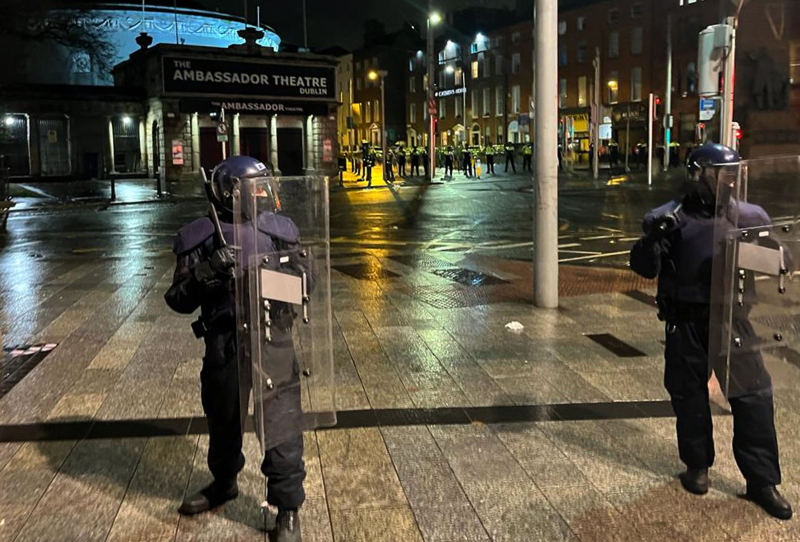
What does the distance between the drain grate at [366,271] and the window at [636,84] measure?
54770 millimetres

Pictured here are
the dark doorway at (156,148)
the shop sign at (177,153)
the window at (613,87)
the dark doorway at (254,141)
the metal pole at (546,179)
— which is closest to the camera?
A: the metal pole at (546,179)

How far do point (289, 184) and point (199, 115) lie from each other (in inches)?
1497

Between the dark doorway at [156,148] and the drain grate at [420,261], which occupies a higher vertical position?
the dark doorway at [156,148]

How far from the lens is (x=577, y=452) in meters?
4.35

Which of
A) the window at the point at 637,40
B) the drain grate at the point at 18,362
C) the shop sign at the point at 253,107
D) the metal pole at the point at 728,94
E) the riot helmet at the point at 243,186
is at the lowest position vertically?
the drain grate at the point at 18,362

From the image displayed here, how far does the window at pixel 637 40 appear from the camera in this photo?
2368 inches

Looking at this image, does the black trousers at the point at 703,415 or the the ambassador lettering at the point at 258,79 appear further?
the the ambassador lettering at the point at 258,79

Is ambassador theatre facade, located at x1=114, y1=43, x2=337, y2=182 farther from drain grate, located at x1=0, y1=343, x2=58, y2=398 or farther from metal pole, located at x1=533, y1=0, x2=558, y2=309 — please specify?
drain grate, located at x1=0, y1=343, x2=58, y2=398

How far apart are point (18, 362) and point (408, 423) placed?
3.68 meters

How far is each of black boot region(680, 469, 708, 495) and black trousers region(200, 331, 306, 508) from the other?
197cm

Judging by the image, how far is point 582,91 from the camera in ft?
216

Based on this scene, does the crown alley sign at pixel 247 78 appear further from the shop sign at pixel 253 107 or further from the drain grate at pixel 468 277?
the drain grate at pixel 468 277

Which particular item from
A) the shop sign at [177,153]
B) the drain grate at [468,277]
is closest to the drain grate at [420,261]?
the drain grate at [468,277]

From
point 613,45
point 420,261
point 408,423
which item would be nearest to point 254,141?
point 420,261
